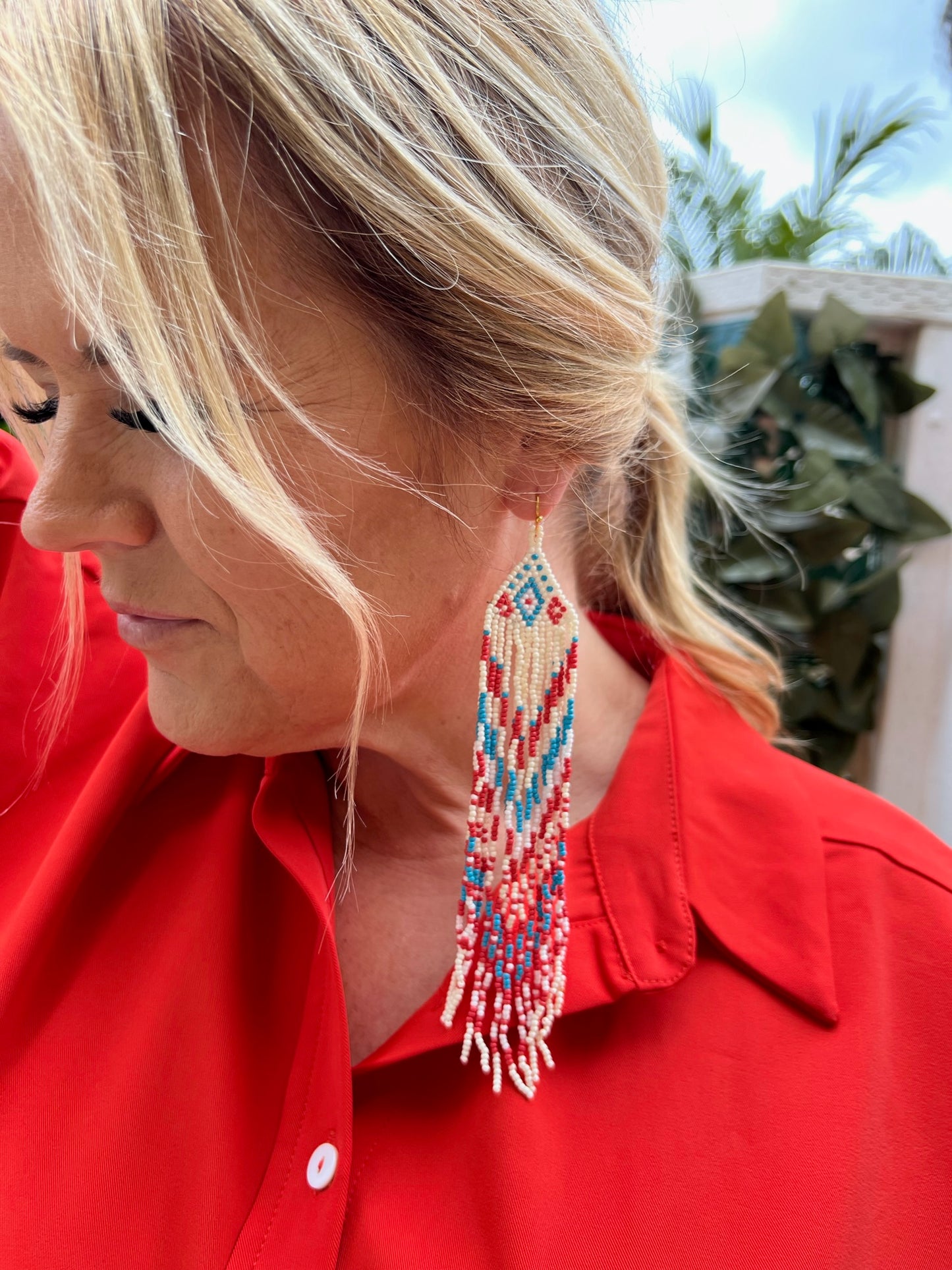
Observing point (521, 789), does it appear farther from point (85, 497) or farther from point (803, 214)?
point (803, 214)

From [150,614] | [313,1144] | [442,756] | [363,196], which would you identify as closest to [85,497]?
[150,614]

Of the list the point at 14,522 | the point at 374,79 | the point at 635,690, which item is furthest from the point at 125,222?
the point at 635,690

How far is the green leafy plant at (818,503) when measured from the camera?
1.61 metres

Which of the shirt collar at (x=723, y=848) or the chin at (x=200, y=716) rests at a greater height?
the chin at (x=200, y=716)

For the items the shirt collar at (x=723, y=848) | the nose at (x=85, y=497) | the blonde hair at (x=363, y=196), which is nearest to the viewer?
the blonde hair at (x=363, y=196)

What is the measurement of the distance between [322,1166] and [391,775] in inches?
14.3

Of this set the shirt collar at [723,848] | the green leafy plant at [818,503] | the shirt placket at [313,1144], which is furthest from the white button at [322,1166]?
the green leafy plant at [818,503]

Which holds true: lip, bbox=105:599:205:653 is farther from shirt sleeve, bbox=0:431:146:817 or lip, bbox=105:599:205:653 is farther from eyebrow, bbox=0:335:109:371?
shirt sleeve, bbox=0:431:146:817

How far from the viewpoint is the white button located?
714mm

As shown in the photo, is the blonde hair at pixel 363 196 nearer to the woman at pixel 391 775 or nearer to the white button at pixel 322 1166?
the woman at pixel 391 775

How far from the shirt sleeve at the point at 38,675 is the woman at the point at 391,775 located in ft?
0.10

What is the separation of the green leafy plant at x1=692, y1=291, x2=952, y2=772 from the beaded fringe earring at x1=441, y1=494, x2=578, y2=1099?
826 mm

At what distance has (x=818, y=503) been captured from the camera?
5.25 ft

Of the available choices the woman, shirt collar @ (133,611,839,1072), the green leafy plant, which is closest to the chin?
the woman
